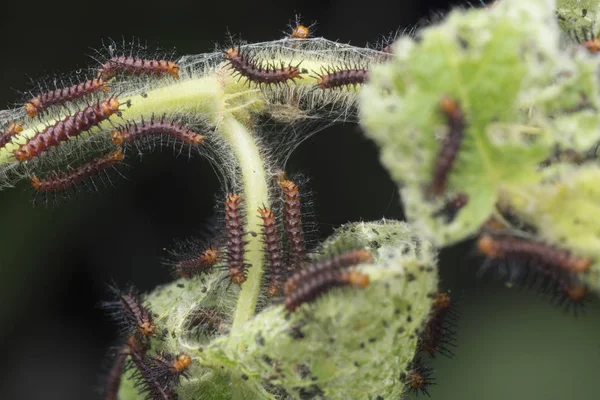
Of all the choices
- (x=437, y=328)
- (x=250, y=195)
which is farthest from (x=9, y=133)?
(x=437, y=328)

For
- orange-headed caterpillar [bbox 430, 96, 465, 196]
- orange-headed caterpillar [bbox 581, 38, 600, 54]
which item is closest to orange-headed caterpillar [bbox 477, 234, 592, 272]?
orange-headed caterpillar [bbox 430, 96, 465, 196]

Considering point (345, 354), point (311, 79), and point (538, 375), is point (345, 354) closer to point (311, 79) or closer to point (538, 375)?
point (311, 79)

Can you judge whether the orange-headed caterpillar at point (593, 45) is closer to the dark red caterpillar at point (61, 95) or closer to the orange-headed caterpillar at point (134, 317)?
the dark red caterpillar at point (61, 95)

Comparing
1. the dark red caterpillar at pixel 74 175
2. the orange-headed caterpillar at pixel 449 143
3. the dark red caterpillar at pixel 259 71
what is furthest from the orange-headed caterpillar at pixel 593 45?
the dark red caterpillar at pixel 74 175

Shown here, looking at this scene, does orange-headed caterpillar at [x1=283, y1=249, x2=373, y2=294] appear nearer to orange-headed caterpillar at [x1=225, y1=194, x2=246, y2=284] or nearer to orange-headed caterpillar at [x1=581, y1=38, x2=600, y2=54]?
orange-headed caterpillar at [x1=225, y1=194, x2=246, y2=284]

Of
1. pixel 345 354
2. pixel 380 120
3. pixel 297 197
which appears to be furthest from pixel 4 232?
pixel 380 120

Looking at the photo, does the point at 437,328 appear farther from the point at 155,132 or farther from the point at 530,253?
the point at 155,132
